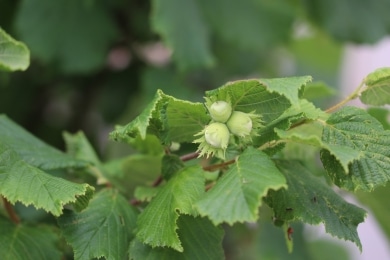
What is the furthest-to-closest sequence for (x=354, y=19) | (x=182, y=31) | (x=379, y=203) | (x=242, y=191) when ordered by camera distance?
1. (x=354, y=19)
2. (x=182, y=31)
3. (x=379, y=203)
4. (x=242, y=191)

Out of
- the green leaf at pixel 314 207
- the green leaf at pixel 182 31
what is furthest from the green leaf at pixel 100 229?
the green leaf at pixel 182 31

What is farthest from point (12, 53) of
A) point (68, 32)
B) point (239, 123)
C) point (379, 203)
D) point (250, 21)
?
point (250, 21)

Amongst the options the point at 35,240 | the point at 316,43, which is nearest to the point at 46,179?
the point at 35,240

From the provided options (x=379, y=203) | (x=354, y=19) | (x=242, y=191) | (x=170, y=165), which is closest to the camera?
(x=242, y=191)

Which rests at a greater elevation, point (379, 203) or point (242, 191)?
point (242, 191)

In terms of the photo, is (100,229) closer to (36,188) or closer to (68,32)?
(36,188)

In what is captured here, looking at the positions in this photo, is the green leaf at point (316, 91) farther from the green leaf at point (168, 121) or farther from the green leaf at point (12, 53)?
the green leaf at point (12, 53)

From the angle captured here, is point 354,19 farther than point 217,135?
Answer: Yes

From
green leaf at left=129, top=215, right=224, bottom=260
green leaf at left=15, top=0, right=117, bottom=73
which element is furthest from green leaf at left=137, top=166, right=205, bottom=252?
green leaf at left=15, top=0, right=117, bottom=73
